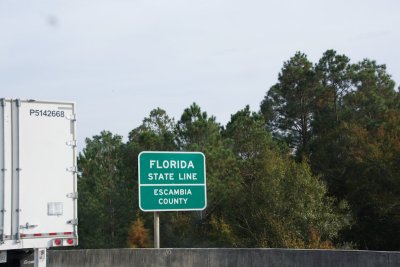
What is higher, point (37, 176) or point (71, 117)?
point (71, 117)

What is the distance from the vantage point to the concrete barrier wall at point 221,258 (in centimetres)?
1413

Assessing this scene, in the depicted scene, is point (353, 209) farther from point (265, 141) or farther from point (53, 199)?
point (53, 199)

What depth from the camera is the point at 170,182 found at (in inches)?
758

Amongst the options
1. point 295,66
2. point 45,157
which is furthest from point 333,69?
point 45,157

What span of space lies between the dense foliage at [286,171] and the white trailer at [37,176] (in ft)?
107

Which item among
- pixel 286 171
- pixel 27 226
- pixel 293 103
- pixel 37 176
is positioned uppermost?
pixel 293 103

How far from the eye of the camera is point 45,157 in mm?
12477

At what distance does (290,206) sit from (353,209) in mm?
8515

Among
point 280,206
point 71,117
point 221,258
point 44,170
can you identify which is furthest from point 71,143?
point 280,206

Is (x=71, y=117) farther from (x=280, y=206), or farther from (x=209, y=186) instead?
(x=209, y=186)

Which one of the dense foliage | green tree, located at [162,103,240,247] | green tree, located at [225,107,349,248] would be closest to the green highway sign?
the dense foliage

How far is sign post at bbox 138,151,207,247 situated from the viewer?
749 inches

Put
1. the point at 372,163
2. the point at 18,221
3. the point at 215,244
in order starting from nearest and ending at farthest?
the point at 18,221
the point at 215,244
the point at 372,163

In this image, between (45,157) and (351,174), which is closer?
(45,157)
